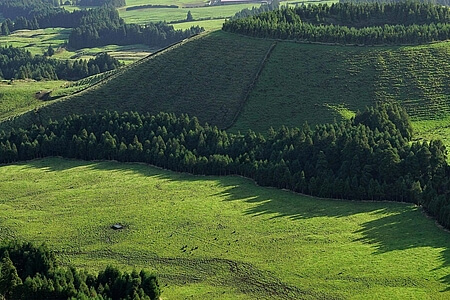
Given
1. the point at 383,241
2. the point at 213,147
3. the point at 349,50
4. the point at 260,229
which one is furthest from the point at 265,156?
the point at 349,50

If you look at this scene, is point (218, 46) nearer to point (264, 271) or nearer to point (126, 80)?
point (126, 80)

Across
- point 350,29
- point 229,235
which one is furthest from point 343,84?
point 229,235

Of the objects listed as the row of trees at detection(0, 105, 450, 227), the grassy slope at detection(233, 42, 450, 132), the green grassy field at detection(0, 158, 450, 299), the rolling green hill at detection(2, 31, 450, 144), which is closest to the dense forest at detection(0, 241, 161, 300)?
the green grassy field at detection(0, 158, 450, 299)

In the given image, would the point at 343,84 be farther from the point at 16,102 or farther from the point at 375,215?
the point at 16,102

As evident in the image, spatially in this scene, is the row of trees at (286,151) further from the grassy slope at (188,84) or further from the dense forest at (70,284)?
the dense forest at (70,284)

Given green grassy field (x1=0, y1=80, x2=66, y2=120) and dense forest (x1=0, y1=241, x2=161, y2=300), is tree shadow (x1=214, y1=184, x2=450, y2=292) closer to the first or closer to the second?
dense forest (x1=0, y1=241, x2=161, y2=300)
